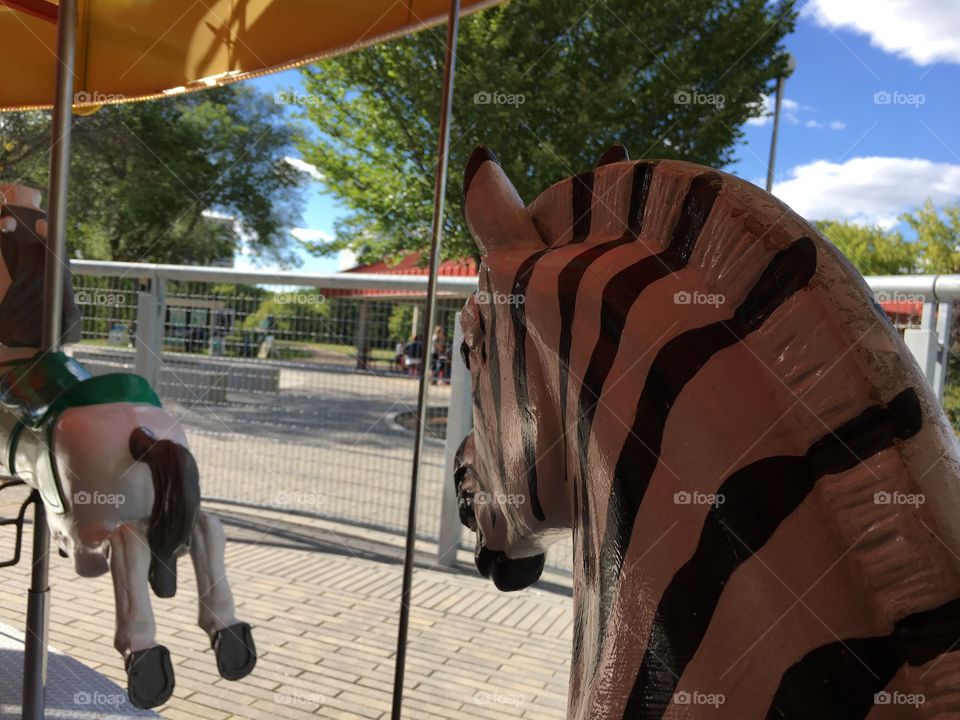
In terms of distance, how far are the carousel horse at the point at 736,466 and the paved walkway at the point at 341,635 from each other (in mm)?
2285

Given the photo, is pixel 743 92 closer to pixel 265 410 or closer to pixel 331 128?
pixel 331 128

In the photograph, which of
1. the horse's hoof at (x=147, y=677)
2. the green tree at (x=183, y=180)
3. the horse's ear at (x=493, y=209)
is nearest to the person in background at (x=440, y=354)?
the horse's hoof at (x=147, y=677)

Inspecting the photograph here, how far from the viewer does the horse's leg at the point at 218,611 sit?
170cm

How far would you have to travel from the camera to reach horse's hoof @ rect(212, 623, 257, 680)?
169cm

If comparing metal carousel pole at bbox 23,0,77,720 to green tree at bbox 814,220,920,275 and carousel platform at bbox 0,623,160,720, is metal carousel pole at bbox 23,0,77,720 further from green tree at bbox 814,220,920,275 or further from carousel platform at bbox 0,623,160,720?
green tree at bbox 814,220,920,275

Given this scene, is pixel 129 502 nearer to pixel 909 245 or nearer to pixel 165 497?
pixel 165 497

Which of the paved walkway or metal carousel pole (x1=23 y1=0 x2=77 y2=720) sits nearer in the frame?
metal carousel pole (x1=23 y1=0 x2=77 y2=720)

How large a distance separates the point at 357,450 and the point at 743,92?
6.79 metres

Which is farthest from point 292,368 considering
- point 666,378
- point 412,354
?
point 666,378

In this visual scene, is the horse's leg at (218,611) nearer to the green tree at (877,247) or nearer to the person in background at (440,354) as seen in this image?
the person in background at (440,354)

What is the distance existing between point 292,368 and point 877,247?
25.0 metres

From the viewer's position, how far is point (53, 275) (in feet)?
5.49

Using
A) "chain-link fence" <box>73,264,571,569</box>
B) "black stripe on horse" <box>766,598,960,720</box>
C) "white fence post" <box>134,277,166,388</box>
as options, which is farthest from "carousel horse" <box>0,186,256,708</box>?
"white fence post" <box>134,277,166,388</box>

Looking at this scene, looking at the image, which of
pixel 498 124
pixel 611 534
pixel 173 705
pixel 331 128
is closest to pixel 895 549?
pixel 611 534
